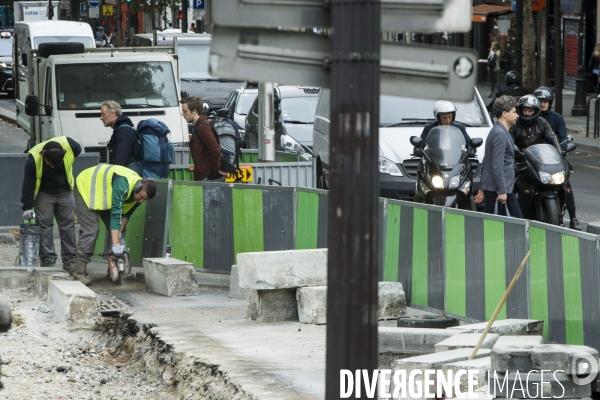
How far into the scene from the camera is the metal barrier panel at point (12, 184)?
13.9 meters

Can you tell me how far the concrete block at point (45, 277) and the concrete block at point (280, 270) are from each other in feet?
7.80

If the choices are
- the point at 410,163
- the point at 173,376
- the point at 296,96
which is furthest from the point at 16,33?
the point at 173,376

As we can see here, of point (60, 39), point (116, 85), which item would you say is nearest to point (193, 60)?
point (60, 39)

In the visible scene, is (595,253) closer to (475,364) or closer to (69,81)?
(475,364)

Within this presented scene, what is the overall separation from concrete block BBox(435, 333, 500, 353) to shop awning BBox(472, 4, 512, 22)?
123ft

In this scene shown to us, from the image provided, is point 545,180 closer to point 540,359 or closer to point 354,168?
point 540,359

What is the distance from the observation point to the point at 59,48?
1762cm

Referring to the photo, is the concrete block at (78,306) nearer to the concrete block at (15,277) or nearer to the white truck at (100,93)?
the concrete block at (15,277)

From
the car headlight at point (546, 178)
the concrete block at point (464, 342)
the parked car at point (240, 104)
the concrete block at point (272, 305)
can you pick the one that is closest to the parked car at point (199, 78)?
the parked car at point (240, 104)

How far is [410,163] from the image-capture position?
13.5m

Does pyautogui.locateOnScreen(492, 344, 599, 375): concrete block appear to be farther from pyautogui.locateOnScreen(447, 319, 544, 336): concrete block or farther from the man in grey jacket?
the man in grey jacket

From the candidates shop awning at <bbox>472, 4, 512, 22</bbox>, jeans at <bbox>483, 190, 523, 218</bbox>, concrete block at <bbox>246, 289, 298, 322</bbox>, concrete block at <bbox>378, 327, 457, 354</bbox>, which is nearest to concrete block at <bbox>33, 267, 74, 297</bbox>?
concrete block at <bbox>246, 289, 298, 322</bbox>

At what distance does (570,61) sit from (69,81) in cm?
2564

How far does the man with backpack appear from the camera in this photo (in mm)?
12156
